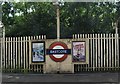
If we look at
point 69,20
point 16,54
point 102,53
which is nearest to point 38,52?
point 16,54

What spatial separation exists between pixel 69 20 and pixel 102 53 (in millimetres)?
3118

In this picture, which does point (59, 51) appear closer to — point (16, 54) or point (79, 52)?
point (79, 52)

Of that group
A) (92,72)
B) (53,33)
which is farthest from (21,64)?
(92,72)

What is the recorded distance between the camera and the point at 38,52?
1373 centimetres

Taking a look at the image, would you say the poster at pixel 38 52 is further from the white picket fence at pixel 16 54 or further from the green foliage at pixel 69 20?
the green foliage at pixel 69 20

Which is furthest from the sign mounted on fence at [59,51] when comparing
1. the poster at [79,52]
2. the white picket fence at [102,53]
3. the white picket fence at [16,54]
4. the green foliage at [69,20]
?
the green foliage at [69,20]

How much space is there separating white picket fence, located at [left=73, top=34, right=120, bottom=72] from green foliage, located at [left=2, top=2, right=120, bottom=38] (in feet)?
5.37

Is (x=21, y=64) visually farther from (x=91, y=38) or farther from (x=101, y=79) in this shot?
(x=101, y=79)

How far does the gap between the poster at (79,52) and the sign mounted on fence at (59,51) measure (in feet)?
1.17

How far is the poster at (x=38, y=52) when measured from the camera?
1369 cm

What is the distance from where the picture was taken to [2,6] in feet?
54.8

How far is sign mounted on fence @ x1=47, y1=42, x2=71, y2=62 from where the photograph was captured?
526 inches

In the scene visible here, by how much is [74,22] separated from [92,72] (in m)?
3.39

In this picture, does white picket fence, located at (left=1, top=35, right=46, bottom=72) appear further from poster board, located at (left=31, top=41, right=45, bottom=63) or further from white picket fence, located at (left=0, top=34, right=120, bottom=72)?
poster board, located at (left=31, top=41, right=45, bottom=63)
